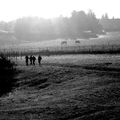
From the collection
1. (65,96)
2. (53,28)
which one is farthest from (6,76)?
(53,28)

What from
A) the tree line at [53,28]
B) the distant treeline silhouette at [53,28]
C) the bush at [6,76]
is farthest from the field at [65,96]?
the distant treeline silhouette at [53,28]

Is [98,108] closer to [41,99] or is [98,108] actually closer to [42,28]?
[41,99]

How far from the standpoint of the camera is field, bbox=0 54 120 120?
676 inches

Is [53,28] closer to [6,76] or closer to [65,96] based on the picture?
[6,76]

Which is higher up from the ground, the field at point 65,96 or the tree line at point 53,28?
the tree line at point 53,28

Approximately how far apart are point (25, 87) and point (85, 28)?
165 meters

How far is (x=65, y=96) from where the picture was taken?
21453 millimetres

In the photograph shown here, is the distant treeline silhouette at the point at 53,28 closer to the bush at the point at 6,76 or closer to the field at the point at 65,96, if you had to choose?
the bush at the point at 6,76

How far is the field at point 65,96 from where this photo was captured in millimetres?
17172

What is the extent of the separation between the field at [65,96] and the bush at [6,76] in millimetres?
853

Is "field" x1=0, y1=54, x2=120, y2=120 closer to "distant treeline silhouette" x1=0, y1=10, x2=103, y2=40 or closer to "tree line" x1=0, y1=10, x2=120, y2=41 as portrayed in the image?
"tree line" x1=0, y1=10, x2=120, y2=41

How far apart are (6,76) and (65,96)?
14052 millimetres

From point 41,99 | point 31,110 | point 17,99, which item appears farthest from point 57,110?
point 17,99

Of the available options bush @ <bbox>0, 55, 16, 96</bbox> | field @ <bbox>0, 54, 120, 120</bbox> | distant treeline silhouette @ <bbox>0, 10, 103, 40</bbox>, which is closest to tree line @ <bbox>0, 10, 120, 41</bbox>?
distant treeline silhouette @ <bbox>0, 10, 103, 40</bbox>
